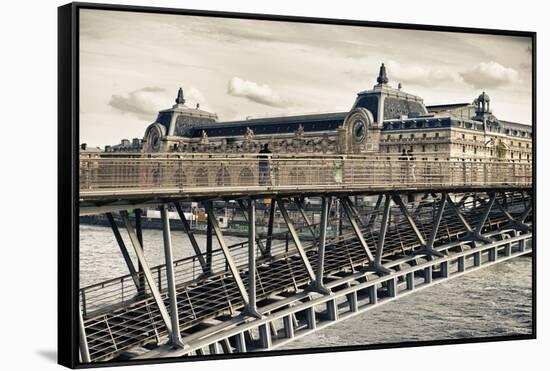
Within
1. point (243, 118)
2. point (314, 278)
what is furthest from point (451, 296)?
point (243, 118)

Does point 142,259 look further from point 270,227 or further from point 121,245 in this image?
point 270,227

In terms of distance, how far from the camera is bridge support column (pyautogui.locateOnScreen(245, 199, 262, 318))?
8.97 metres

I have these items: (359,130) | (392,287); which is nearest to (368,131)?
(359,130)

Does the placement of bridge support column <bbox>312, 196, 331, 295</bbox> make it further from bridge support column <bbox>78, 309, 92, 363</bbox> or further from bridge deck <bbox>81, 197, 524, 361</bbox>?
bridge support column <bbox>78, 309, 92, 363</bbox>

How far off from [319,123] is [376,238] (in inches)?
80.7

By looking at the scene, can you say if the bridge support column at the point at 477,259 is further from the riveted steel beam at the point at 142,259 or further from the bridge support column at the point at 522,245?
the riveted steel beam at the point at 142,259

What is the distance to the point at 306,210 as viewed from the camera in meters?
9.81

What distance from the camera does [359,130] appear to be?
31.6 feet

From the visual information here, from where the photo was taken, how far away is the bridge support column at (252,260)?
8969 millimetres

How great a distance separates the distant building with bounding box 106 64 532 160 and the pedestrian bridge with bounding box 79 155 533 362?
0.15 m

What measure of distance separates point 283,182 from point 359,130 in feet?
3.31

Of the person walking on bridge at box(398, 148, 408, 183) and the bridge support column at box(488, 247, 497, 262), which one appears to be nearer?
the person walking on bridge at box(398, 148, 408, 183)

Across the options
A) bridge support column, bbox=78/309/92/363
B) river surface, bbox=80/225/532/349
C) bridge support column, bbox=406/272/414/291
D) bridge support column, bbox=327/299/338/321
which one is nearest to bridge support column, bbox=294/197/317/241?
river surface, bbox=80/225/532/349

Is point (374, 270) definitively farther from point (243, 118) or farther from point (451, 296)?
point (243, 118)
